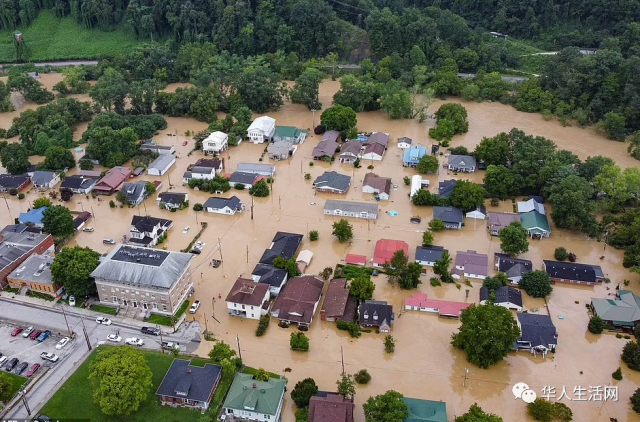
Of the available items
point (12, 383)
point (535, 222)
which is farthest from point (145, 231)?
point (535, 222)

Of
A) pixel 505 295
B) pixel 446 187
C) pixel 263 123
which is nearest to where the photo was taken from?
pixel 505 295

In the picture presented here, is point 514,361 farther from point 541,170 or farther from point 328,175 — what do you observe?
point 328,175

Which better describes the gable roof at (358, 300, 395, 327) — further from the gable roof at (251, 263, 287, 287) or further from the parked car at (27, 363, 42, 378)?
the parked car at (27, 363, 42, 378)

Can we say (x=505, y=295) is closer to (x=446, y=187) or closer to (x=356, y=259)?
(x=356, y=259)

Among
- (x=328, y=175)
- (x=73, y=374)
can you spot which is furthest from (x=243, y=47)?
(x=73, y=374)

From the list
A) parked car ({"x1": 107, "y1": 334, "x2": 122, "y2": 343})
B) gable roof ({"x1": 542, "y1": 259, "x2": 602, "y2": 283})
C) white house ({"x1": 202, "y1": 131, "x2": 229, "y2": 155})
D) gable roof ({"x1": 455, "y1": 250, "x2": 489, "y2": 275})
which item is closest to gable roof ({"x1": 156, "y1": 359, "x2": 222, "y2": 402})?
parked car ({"x1": 107, "y1": 334, "x2": 122, "y2": 343})
